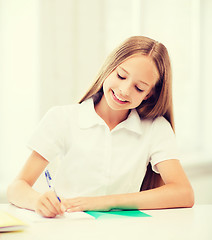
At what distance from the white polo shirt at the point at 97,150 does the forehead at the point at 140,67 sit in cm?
20

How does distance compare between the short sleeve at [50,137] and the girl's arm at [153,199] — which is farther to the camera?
the short sleeve at [50,137]

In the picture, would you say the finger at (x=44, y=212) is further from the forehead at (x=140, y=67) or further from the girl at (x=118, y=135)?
the forehead at (x=140, y=67)

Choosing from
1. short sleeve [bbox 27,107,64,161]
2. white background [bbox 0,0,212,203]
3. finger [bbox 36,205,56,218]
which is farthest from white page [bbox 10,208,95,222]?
white background [bbox 0,0,212,203]

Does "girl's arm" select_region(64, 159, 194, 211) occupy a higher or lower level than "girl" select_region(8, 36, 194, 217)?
lower

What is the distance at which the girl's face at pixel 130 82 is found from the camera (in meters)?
1.40

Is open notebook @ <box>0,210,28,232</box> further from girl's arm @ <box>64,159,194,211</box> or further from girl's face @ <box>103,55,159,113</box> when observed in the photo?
girl's face @ <box>103,55,159,113</box>

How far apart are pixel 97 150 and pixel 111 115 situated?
0.49 ft

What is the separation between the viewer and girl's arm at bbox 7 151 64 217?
1118mm

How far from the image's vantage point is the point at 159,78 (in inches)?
58.8

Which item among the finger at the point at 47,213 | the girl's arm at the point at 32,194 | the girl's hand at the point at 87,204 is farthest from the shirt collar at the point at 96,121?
the finger at the point at 47,213

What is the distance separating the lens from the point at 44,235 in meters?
0.95

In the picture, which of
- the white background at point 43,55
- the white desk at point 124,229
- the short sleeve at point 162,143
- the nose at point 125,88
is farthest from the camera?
the white background at point 43,55

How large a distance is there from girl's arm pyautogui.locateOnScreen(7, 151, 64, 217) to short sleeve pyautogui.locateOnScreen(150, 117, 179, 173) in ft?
1.31

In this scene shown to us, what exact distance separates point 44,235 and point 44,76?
1135 millimetres
